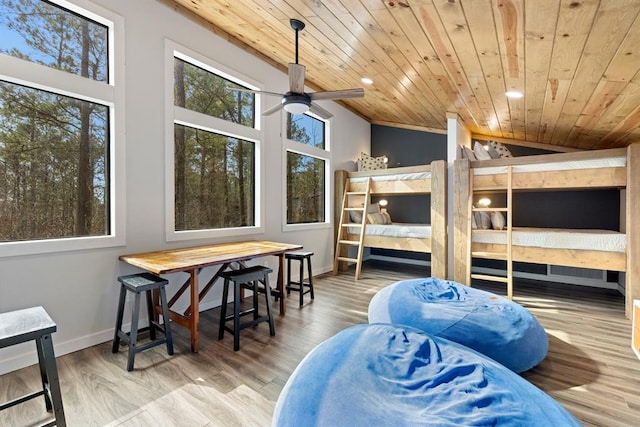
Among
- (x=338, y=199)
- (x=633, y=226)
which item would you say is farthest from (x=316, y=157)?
(x=633, y=226)

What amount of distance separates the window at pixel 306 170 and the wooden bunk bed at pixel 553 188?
2.14 metres

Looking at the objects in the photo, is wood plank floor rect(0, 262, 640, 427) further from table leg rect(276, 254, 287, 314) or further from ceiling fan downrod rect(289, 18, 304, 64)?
ceiling fan downrod rect(289, 18, 304, 64)

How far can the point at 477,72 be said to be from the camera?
294 centimetres

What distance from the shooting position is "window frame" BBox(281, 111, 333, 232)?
14.2 feet

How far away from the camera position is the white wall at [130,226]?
2.22 metres

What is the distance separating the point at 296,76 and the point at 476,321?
246 centimetres

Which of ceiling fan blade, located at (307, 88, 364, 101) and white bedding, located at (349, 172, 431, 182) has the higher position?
ceiling fan blade, located at (307, 88, 364, 101)

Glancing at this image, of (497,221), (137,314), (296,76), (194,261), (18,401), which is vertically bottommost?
(18,401)

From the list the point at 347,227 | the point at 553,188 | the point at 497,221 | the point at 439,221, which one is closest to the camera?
the point at 553,188

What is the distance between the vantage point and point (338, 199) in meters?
5.43

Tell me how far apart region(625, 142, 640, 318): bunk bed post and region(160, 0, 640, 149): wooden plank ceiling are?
0.43 m

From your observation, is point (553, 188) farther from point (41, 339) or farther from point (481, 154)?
point (41, 339)

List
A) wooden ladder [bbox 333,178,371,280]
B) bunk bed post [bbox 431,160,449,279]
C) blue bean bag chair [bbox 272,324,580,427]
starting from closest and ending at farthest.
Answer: blue bean bag chair [bbox 272,324,580,427], bunk bed post [bbox 431,160,449,279], wooden ladder [bbox 333,178,371,280]

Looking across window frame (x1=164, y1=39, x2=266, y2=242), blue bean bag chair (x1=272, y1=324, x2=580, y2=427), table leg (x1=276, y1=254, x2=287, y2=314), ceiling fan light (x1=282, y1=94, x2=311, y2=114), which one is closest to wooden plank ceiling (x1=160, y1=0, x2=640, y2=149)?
window frame (x1=164, y1=39, x2=266, y2=242)
